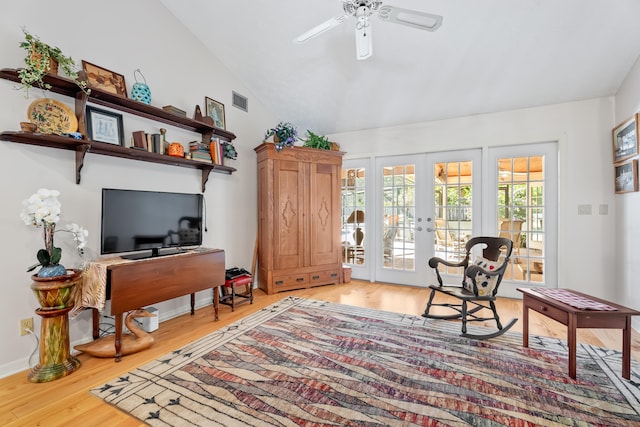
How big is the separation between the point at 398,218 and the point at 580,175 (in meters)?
2.12

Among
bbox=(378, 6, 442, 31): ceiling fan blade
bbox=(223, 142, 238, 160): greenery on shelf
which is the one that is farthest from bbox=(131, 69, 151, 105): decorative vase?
bbox=(378, 6, 442, 31): ceiling fan blade

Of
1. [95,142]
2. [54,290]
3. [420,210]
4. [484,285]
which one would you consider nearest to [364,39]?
[95,142]

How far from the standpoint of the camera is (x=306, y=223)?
13.2 feet

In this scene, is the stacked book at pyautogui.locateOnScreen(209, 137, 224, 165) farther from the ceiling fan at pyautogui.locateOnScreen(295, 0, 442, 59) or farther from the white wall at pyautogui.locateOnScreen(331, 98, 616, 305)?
the white wall at pyautogui.locateOnScreen(331, 98, 616, 305)

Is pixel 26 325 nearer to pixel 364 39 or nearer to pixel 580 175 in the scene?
pixel 364 39

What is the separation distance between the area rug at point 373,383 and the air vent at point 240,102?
2787 mm

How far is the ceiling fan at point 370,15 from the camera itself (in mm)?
1917

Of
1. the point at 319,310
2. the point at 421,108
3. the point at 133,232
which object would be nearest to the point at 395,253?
the point at 319,310

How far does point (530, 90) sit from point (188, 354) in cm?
430

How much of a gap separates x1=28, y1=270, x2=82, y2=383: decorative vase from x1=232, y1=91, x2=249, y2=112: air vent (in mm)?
2682

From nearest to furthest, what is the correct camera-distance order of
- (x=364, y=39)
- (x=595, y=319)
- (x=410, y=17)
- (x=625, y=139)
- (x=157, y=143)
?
(x=595, y=319) < (x=410, y=17) < (x=364, y=39) < (x=157, y=143) < (x=625, y=139)

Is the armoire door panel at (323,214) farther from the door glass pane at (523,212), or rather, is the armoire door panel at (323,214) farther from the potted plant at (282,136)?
the door glass pane at (523,212)

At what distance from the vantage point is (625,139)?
2811 mm

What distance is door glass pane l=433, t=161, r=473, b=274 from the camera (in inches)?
152
